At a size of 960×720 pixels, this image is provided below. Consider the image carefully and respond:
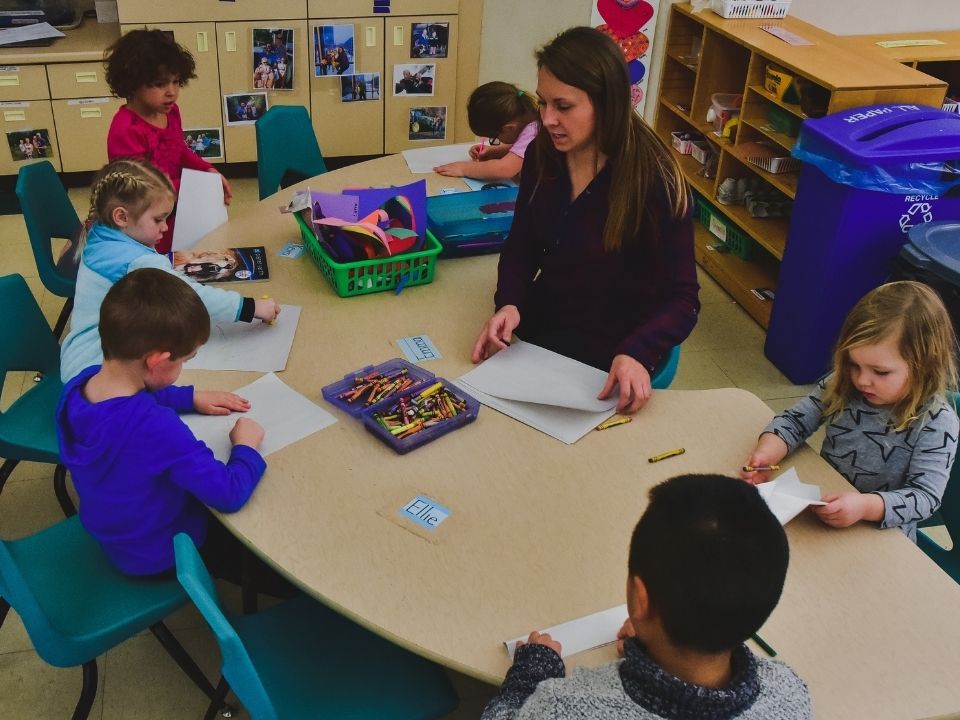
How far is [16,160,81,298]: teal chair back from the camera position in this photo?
285cm

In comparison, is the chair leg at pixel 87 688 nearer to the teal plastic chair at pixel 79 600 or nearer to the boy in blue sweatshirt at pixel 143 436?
the teal plastic chair at pixel 79 600

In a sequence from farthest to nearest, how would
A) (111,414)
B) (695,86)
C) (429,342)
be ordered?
1. (695,86)
2. (429,342)
3. (111,414)

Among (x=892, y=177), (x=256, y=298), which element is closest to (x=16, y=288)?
(x=256, y=298)

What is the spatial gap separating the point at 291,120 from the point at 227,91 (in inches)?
61.9

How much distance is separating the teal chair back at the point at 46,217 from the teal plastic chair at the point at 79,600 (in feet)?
4.00

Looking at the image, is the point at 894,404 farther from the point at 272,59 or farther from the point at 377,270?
the point at 272,59

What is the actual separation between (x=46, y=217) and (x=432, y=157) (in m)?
1.28

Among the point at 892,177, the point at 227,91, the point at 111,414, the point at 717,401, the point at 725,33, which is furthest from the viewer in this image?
the point at 227,91

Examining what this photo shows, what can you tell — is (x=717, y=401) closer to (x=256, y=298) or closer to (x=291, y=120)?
(x=256, y=298)

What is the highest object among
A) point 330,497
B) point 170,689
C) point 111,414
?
point 111,414

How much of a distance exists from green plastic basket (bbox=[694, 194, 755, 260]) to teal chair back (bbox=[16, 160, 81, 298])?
2.73 metres

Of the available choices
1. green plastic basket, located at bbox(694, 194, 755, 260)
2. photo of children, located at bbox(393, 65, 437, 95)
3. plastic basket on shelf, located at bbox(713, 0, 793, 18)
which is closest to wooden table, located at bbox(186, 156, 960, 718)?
green plastic basket, located at bbox(694, 194, 755, 260)

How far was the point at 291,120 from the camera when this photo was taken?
11.1ft

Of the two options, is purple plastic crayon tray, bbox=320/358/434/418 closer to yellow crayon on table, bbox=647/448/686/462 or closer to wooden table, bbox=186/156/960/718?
wooden table, bbox=186/156/960/718
